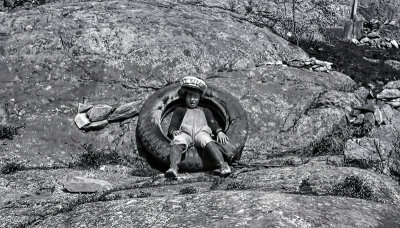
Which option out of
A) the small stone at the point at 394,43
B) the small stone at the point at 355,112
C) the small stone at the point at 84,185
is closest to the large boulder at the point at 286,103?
the small stone at the point at 355,112

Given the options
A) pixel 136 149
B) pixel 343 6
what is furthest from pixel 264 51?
pixel 343 6

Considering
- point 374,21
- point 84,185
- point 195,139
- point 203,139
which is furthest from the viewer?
point 374,21

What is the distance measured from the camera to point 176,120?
31.7ft

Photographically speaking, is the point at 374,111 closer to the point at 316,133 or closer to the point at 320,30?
the point at 316,133

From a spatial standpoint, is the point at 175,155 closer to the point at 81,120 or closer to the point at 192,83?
the point at 192,83

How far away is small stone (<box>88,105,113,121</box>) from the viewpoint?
35.3 ft

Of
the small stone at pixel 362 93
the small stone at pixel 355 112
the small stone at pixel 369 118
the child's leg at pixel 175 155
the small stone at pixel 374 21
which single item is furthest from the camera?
the small stone at pixel 374 21

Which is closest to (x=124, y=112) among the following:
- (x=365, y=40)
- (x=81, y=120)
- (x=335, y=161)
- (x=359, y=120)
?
(x=81, y=120)

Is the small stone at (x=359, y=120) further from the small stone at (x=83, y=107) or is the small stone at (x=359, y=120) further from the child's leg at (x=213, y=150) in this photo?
the small stone at (x=83, y=107)

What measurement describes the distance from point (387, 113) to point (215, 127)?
535 centimetres

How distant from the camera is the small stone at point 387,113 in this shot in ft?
39.9

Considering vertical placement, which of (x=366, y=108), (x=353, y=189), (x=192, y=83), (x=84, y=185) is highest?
(x=192, y=83)

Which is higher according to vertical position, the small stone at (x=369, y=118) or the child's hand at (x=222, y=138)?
the child's hand at (x=222, y=138)

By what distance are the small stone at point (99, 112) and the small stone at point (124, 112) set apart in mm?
119
